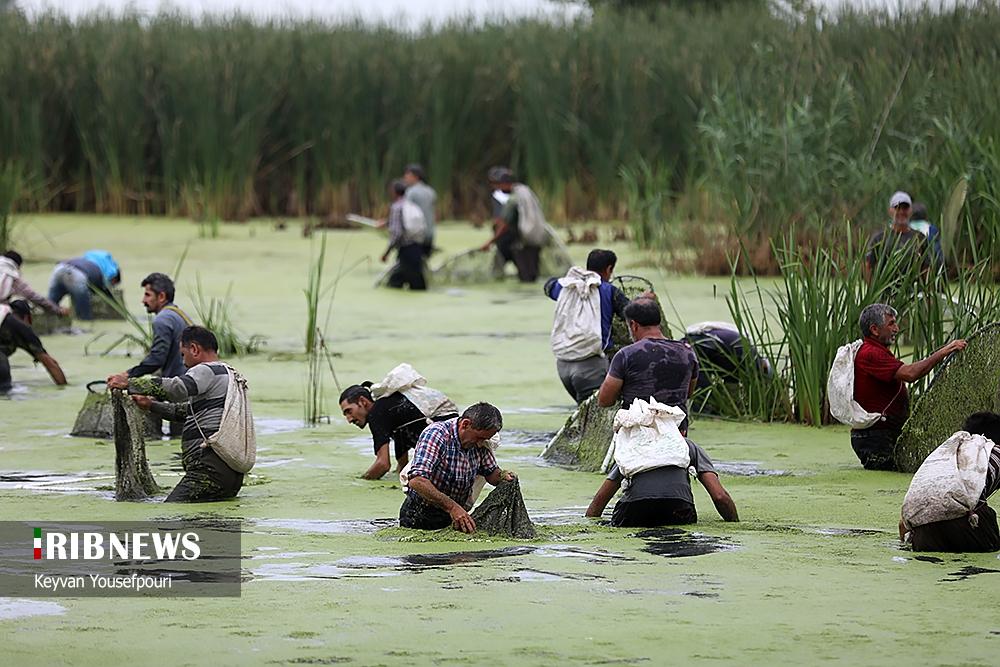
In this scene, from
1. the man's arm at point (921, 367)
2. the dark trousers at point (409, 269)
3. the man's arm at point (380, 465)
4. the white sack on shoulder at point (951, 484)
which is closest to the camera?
the white sack on shoulder at point (951, 484)

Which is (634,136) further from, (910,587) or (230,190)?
(910,587)

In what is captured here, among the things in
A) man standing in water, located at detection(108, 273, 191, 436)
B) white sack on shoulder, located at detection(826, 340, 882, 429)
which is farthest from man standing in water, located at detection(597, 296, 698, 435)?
man standing in water, located at detection(108, 273, 191, 436)

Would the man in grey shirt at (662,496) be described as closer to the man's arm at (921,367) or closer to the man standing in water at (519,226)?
the man's arm at (921,367)

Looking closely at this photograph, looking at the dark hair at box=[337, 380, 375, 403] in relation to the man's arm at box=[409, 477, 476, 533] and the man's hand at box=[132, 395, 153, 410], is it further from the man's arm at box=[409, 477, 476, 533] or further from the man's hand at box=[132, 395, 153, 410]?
the man's arm at box=[409, 477, 476, 533]

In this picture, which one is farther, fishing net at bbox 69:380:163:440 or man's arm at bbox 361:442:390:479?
fishing net at bbox 69:380:163:440

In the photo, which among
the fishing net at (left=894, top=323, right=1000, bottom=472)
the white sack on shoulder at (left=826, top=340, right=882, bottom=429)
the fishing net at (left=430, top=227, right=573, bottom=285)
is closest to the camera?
the fishing net at (left=894, top=323, right=1000, bottom=472)

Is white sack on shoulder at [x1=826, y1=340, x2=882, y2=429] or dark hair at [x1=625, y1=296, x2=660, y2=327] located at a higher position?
dark hair at [x1=625, y1=296, x2=660, y2=327]

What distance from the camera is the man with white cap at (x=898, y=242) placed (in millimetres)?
10445

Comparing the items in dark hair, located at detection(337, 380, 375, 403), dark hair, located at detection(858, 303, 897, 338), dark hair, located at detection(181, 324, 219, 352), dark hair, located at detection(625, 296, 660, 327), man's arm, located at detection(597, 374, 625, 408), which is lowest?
dark hair, located at detection(337, 380, 375, 403)

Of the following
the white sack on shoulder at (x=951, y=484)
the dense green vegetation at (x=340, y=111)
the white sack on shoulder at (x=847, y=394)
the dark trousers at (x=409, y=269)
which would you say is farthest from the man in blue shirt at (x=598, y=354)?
the dense green vegetation at (x=340, y=111)

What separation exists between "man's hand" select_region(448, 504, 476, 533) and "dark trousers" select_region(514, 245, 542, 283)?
1157 cm

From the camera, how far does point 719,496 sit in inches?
312

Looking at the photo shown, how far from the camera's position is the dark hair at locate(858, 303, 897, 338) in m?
9.31

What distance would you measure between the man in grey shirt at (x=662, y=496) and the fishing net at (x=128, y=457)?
2.25 m
